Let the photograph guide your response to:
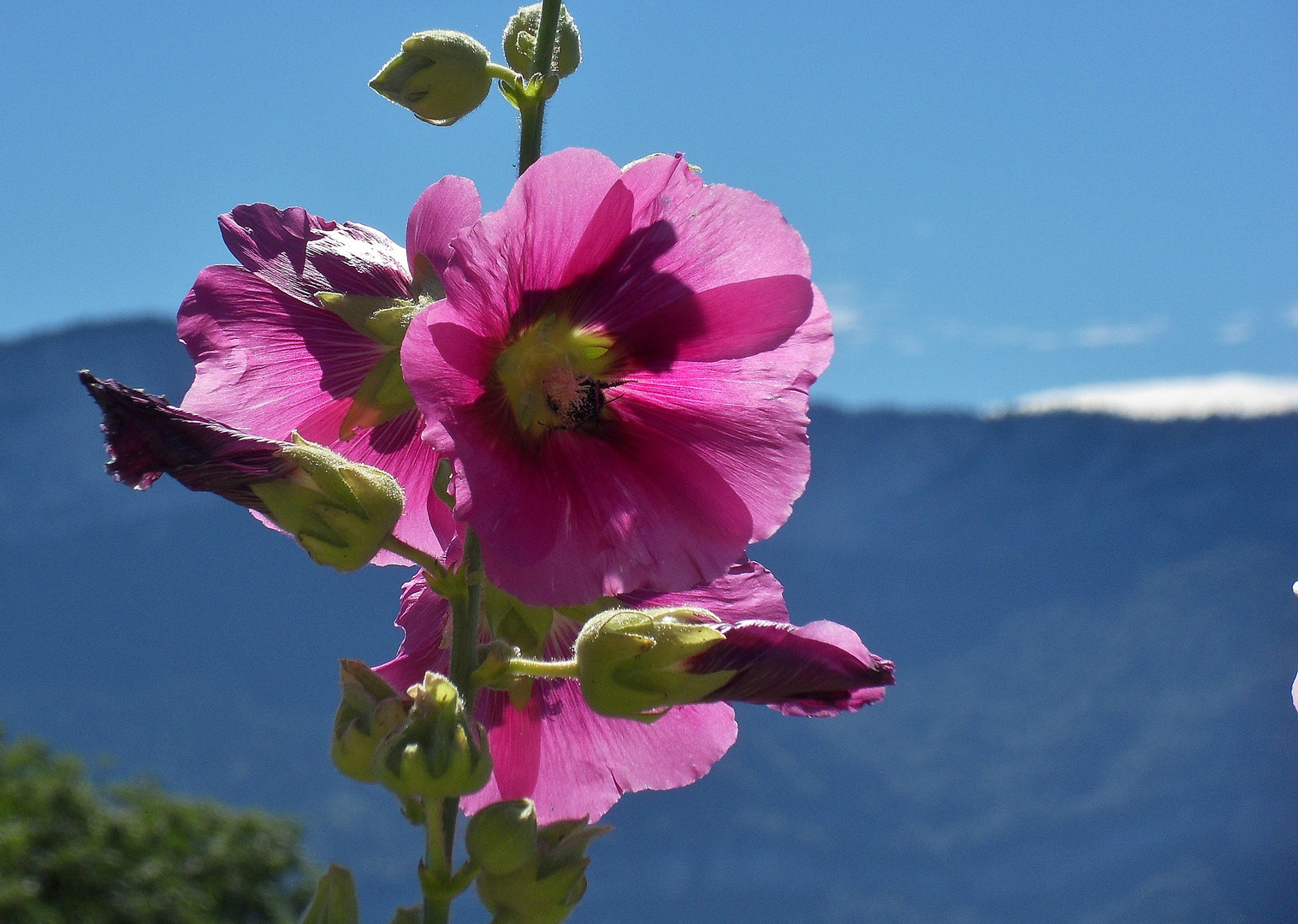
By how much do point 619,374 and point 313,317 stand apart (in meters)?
0.25

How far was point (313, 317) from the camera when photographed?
2.89ft

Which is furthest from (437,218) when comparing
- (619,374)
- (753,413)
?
(753,413)

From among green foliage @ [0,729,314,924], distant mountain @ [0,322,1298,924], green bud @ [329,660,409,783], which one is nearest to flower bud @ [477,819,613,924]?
green bud @ [329,660,409,783]

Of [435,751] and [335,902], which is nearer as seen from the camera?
[435,751]

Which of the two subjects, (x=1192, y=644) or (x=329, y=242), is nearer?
(x=329, y=242)

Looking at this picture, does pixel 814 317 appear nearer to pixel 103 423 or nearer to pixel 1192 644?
pixel 103 423

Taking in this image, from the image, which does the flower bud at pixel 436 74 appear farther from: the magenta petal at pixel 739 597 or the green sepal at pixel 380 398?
the magenta petal at pixel 739 597

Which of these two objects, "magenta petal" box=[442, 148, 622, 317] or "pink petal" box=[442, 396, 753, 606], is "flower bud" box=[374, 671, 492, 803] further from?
"magenta petal" box=[442, 148, 622, 317]

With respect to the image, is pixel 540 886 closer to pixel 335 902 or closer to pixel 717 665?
pixel 335 902

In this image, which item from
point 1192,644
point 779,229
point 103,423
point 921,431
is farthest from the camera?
point 921,431

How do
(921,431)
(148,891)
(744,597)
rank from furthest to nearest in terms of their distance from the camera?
1. (921,431)
2. (148,891)
3. (744,597)

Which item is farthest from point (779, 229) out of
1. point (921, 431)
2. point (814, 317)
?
point (921, 431)

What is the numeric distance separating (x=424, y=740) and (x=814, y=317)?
38 centimetres

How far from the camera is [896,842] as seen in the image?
47312 millimetres
